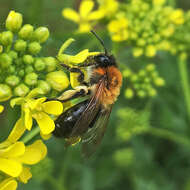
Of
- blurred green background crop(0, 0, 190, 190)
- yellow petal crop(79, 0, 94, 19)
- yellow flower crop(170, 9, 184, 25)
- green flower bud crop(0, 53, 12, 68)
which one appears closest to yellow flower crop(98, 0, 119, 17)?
yellow petal crop(79, 0, 94, 19)

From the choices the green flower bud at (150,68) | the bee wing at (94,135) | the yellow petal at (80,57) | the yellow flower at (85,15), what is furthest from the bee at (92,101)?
the yellow flower at (85,15)

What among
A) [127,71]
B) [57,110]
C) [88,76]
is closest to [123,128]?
[127,71]

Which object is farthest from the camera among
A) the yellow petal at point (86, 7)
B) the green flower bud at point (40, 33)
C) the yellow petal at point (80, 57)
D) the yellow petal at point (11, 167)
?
the yellow petal at point (86, 7)

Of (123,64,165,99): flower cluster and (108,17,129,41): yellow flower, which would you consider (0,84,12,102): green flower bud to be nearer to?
(108,17,129,41): yellow flower

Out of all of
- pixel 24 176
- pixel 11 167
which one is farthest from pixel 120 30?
pixel 11 167

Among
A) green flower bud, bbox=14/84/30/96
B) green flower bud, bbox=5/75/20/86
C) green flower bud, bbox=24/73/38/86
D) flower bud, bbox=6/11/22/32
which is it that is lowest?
green flower bud, bbox=14/84/30/96

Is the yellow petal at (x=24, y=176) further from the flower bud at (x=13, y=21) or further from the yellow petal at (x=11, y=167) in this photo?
the flower bud at (x=13, y=21)
